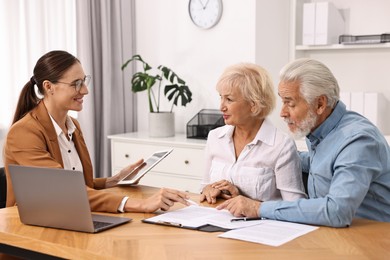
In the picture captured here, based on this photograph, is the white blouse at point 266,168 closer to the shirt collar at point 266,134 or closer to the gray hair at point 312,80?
the shirt collar at point 266,134

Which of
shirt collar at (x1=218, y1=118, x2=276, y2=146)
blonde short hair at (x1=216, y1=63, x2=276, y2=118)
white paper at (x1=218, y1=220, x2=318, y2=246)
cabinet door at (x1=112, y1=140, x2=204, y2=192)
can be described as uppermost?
blonde short hair at (x1=216, y1=63, x2=276, y2=118)

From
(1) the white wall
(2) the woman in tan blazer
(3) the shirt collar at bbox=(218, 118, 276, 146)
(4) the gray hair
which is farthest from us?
(1) the white wall

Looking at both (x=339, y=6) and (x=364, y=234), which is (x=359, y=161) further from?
(x=339, y=6)

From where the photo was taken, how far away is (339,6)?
14.5 ft

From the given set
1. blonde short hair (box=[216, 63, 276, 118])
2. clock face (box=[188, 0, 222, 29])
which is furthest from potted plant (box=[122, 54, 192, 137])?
blonde short hair (box=[216, 63, 276, 118])

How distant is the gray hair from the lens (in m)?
2.23

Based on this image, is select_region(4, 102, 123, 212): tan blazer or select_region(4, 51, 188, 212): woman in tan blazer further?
select_region(4, 51, 188, 212): woman in tan blazer

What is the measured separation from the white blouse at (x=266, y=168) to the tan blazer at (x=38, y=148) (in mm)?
584

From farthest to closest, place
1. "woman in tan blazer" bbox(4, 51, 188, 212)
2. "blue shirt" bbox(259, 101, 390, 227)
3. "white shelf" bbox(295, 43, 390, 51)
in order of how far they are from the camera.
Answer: "white shelf" bbox(295, 43, 390, 51) < "woman in tan blazer" bbox(4, 51, 188, 212) < "blue shirt" bbox(259, 101, 390, 227)

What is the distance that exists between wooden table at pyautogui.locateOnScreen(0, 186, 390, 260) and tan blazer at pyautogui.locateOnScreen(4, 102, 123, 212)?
22 centimetres

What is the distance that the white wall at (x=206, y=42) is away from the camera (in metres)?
4.37

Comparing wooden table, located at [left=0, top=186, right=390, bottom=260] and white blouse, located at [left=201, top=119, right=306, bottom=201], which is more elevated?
white blouse, located at [left=201, top=119, right=306, bottom=201]

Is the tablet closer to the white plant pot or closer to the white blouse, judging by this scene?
the white blouse

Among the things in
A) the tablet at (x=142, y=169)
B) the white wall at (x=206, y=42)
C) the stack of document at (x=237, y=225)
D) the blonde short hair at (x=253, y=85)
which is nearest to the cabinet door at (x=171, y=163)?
the white wall at (x=206, y=42)
